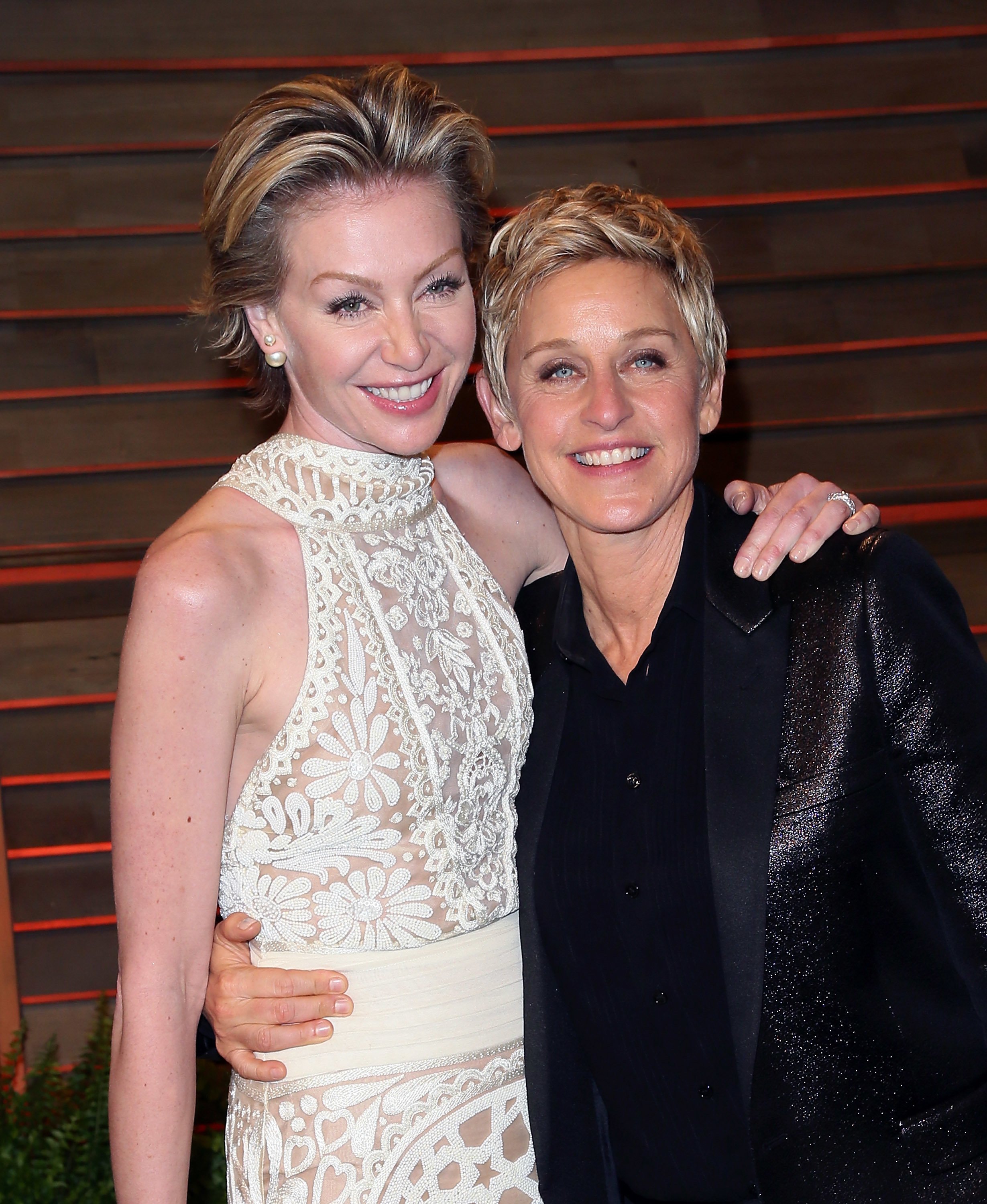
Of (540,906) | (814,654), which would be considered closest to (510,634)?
(540,906)

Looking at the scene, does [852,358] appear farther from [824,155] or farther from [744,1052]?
[744,1052]

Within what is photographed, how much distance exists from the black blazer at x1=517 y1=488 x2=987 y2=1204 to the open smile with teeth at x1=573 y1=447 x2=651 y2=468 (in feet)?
1.13

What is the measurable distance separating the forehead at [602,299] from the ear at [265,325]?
347 millimetres

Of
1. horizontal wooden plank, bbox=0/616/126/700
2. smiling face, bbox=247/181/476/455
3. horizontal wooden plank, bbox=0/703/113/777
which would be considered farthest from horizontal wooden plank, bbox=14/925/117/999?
smiling face, bbox=247/181/476/455

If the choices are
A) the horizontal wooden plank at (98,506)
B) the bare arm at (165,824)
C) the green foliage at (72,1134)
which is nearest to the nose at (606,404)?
the bare arm at (165,824)

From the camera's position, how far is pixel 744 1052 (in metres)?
1.44

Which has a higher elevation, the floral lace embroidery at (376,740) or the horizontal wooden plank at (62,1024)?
the floral lace embroidery at (376,740)

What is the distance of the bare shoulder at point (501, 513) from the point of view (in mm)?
2045

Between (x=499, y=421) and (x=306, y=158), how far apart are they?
473mm

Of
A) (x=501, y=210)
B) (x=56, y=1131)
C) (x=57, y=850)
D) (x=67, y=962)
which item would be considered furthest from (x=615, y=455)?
(x=67, y=962)

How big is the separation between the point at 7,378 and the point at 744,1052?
3.13 m

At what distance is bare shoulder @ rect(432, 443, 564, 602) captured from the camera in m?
2.04

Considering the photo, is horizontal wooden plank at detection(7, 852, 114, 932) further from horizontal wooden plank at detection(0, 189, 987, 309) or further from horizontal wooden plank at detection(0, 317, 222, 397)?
horizontal wooden plank at detection(0, 189, 987, 309)

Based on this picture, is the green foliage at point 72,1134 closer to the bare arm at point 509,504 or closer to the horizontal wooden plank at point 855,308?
the bare arm at point 509,504
